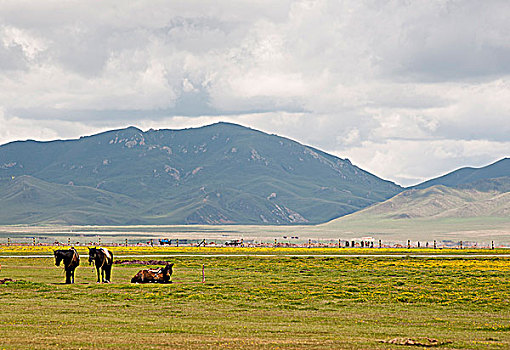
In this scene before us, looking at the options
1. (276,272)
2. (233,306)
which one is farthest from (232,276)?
(233,306)

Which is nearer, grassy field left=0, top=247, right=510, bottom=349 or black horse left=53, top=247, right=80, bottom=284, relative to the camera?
grassy field left=0, top=247, right=510, bottom=349

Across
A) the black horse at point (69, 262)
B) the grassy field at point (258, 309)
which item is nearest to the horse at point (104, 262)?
the grassy field at point (258, 309)

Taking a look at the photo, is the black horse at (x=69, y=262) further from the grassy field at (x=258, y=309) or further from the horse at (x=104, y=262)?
the horse at (x=104, y=262)

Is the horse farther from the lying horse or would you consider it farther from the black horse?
the lying horse

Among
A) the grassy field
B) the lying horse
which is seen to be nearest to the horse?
the grassy field

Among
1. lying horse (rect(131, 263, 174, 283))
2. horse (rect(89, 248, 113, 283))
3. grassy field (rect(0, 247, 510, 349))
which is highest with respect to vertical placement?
horse (rect(89, 248, 113, 283))

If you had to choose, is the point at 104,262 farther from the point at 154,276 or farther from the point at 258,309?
the point at 258,309

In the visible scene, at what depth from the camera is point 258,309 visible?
40938mm

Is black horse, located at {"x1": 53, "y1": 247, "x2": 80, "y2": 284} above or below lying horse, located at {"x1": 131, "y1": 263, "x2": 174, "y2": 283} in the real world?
above

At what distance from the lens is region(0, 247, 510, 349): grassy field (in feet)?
95.8

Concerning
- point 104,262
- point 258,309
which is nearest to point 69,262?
point 104,262

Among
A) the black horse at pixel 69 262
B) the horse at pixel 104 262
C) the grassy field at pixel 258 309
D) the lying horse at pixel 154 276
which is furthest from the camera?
the horse at pixel 104 262

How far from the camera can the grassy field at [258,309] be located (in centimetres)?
2919

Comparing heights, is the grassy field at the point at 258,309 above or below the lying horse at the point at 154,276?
below
